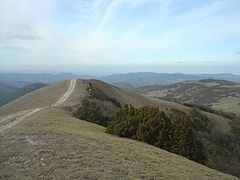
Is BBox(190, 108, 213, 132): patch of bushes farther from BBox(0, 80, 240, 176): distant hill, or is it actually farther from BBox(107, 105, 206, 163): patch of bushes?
BBox(107, 105, 206, 163): patch of bushes

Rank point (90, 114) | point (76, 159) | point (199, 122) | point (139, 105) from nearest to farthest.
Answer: point (76, 159)
point (90, 114)
point (139, 105)
point (199, 122)

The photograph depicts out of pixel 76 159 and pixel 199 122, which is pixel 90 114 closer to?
pixel 76 159

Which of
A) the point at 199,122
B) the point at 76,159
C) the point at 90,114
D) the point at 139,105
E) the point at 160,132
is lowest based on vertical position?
the point at 199,122

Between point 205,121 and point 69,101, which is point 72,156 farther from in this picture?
point 205,121

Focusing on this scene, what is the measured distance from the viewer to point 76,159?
1447cm

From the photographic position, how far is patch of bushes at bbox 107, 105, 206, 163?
24.5 m

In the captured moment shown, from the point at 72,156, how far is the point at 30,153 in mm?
1840

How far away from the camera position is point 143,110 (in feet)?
92.5

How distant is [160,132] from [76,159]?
1165cm

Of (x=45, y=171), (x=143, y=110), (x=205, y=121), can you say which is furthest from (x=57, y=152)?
(x=205, y=121)

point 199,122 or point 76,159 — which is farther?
point 199,122

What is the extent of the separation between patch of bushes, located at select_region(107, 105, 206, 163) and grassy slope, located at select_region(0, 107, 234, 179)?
232 inches

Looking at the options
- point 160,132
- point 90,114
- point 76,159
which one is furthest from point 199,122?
point 76,159

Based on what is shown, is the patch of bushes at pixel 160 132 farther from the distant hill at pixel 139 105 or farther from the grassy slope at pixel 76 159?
the distant hill at pixel 139 105
